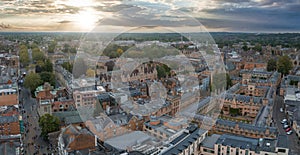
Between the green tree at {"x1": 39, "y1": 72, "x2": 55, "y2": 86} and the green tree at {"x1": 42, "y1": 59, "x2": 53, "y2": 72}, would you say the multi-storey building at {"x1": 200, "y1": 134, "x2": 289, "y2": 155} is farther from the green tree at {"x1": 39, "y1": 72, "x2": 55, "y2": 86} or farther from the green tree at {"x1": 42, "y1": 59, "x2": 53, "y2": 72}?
the green tree at {"x1": 42, "y1": 59, "x2": 53, "y2": 72}

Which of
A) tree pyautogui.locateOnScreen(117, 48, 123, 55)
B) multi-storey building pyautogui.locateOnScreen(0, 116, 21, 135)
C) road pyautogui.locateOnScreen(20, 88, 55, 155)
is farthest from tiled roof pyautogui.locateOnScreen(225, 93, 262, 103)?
tree pyautogui.locateOnScreen(117, 48, 123, 55)

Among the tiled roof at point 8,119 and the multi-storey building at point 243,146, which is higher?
the multi-storey building at point 243,146

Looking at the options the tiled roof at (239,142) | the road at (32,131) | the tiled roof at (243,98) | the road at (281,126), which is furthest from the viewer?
the tiled roof at (243,98)

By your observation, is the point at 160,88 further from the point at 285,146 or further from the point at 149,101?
the point at 285,146

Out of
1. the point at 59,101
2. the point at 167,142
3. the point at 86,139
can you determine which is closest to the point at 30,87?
the point at 59,101

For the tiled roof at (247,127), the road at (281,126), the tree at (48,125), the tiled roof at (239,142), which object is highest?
the tiled roof at (239,142)

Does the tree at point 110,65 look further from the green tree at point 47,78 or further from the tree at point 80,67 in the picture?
the green tree at point 47,78

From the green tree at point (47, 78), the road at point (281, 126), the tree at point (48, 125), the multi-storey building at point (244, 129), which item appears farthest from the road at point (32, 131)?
the road at point (281, 126)
